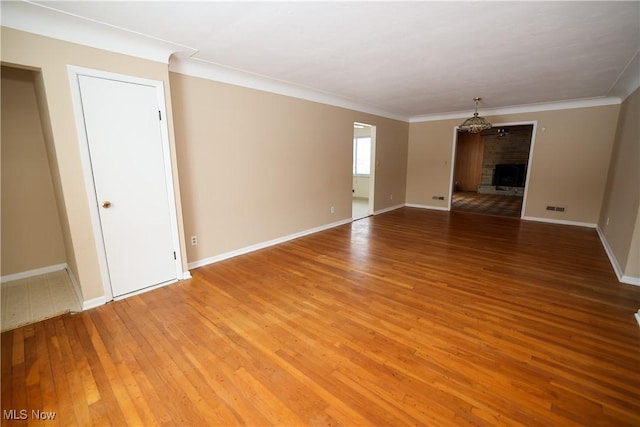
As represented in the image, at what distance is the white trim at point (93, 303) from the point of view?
2621 mm

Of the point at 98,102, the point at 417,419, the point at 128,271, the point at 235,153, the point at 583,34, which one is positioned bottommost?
the point at 417,419

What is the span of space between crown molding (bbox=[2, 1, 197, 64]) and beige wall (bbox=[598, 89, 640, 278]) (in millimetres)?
5170

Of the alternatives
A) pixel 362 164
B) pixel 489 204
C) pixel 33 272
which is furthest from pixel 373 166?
pixel 33 272

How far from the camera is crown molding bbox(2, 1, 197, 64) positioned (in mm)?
2035

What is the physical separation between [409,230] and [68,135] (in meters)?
5.03

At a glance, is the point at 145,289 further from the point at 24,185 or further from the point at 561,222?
the point at 561,222

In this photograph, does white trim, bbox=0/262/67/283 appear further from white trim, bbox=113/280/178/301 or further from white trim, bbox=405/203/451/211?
white trim, bbox=405/203/451/211

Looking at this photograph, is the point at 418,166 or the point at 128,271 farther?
the point at 418,166

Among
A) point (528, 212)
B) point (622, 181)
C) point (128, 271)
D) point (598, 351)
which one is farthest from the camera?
point (528, 212)

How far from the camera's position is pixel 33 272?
3.33 metres

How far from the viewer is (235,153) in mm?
3801

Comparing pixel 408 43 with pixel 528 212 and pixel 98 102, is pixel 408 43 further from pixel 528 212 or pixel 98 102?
pixel 528 212

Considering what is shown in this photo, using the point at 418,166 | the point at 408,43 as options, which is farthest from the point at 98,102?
the point at 418,166

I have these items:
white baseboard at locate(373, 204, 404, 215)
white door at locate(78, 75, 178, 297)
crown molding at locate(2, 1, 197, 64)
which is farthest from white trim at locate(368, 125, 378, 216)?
white door at locate(78, 75, 178, 297)
